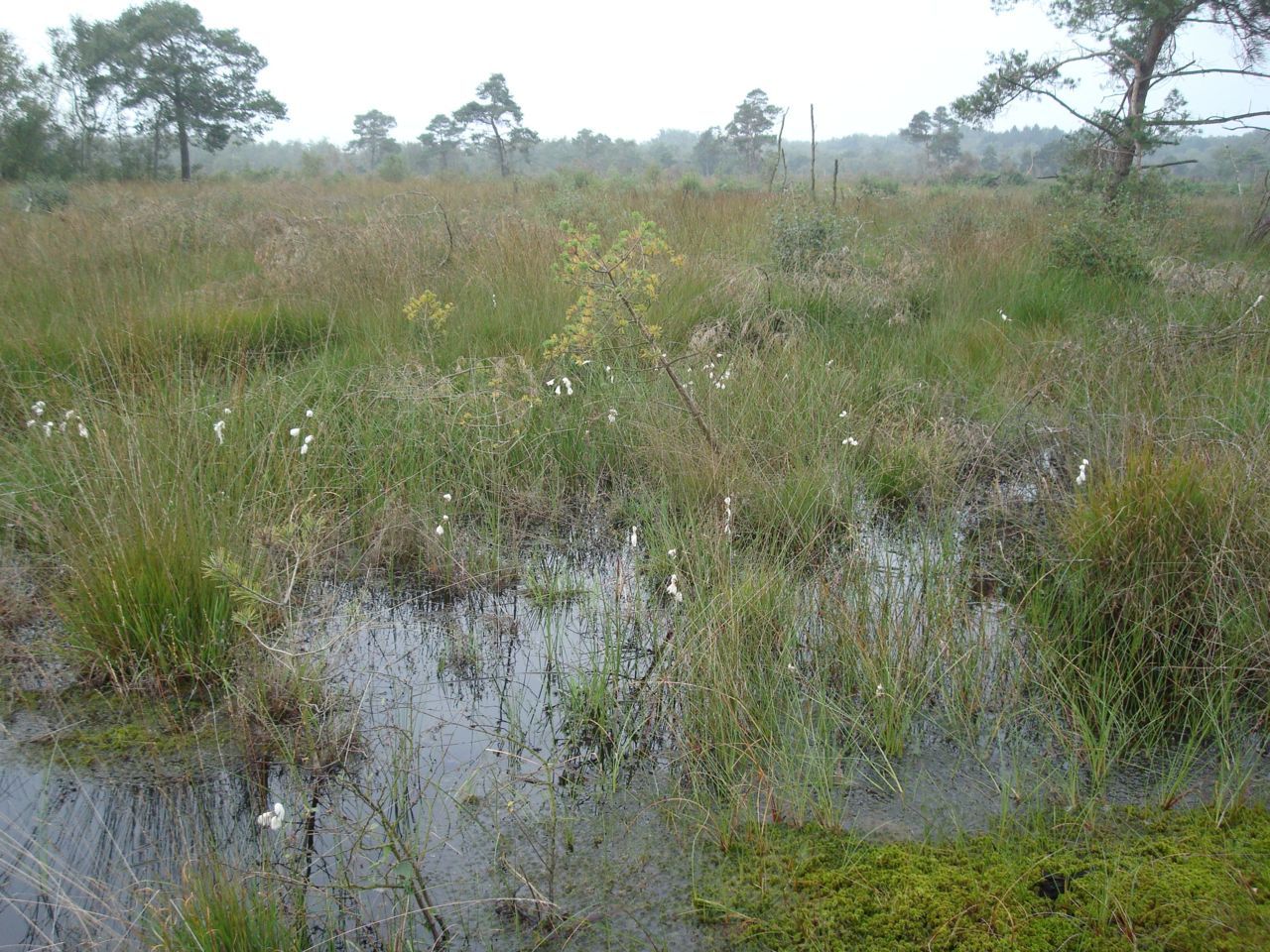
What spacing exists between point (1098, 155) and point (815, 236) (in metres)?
6.39

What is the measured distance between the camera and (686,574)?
3715mm

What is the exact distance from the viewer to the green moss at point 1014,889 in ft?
6.75

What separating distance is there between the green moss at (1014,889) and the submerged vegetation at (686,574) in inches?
0.4

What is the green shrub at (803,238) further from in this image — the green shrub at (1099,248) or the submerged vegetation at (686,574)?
the green shrub at (1099,248)

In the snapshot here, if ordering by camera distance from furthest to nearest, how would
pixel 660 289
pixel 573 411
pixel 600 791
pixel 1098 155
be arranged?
pixel 1098 155 < pixel 660 289 < pixel 573 411 < pixel 600 791

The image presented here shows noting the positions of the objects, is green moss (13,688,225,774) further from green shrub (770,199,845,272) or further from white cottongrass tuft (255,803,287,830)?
green shrub (770,199,845,272)

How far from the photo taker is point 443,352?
5.67 m

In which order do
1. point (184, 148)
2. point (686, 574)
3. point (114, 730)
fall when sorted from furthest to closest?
point (184, 148) → point (686, 574) → point (114, 730)

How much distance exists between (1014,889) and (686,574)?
1.82 m

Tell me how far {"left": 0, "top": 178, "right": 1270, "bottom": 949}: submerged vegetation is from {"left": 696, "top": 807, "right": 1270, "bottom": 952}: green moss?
0.4 inches

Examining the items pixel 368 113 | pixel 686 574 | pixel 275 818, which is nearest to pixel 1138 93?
pixel 686 574

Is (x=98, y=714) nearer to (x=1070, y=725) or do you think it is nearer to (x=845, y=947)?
(x=845, y=947)

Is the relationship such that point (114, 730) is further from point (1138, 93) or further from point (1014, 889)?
point (1138, 93)

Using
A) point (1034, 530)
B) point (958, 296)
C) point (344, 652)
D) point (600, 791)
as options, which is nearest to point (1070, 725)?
point (1034, 530)
